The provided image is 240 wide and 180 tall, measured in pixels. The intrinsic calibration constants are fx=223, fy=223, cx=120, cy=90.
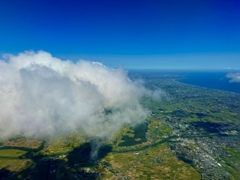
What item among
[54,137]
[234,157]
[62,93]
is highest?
[62,93]

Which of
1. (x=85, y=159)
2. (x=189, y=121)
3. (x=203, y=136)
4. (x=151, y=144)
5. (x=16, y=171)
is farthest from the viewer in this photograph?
(x=189, y=121)

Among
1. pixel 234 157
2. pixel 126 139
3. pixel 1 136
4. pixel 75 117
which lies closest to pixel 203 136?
pixel 234 157

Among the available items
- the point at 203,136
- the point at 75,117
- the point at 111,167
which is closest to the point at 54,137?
the point at 75,117

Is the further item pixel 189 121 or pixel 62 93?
pixel 62 93

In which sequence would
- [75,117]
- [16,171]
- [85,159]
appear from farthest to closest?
[75,117] < [85,159] < [16,171]

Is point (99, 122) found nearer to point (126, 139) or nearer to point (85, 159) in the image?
point (126, 139)

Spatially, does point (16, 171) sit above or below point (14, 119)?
below

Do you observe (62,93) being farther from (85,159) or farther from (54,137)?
(85,159)
